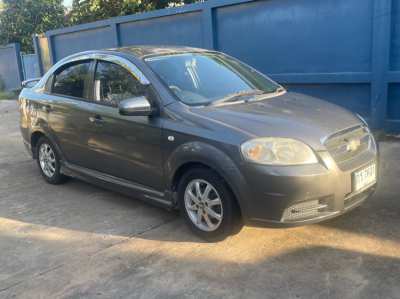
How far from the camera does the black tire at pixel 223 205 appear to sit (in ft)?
12.4

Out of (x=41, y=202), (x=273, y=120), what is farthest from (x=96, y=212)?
(x=273, y=120)

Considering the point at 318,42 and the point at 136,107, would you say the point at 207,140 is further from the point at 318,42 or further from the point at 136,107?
the point at 318,42

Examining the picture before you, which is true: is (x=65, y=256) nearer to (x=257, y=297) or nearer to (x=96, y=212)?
(x=96, y=212)

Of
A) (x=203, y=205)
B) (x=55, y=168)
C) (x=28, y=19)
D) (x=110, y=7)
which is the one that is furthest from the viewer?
(x=28, y=19)

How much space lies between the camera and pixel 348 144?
12.6ft

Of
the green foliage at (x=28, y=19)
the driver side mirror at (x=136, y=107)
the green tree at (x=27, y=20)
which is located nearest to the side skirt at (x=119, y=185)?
the driver side mirror at (x=136, y=107)

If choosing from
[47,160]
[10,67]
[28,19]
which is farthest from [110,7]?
[47,160]

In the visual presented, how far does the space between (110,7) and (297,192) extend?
13.2 meters

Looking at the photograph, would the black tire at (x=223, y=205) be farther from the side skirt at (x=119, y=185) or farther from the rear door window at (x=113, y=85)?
the rear door window at (x=113, y=85)

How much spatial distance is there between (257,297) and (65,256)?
1695mm

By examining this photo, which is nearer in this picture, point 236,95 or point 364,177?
point 364,177

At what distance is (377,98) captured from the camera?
7.10m

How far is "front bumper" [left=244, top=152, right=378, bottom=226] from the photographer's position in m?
3.48

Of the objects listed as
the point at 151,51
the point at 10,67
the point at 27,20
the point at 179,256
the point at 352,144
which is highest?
the point at 27,20
